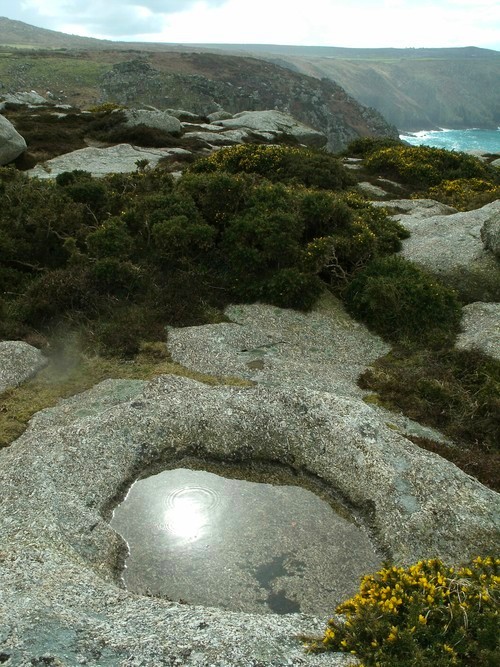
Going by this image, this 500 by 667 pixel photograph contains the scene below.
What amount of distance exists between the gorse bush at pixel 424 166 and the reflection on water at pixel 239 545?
117 feet

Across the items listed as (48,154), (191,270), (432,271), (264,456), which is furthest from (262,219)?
(48,154)

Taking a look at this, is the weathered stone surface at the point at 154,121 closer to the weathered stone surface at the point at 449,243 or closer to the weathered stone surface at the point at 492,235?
the weathered stone surface at the point at 449,243

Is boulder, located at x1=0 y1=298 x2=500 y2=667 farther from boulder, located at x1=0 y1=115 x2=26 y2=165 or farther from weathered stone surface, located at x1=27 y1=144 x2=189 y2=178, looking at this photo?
boulder, located at x1=0 y1=115 x2=26 y2=165

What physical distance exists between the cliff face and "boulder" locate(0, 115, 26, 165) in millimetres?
76358

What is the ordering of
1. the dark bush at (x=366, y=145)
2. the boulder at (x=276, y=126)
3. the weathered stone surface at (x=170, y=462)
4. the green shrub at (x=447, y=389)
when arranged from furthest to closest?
1. the boulder at (x=276, y=126)
2. the dark bush at (x=366, y=145)
3. the green shrub at (x=447, y=389)
4. the weathered stone surface at (x=170, y=462)

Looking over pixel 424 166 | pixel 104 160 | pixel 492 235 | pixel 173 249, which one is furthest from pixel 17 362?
pixel 424 166

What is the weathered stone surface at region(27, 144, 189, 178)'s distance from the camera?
132 feet

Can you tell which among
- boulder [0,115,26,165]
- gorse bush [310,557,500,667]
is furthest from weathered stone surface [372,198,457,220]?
boulder [0,115,26,165]

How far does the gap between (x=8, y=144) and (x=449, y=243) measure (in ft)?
103

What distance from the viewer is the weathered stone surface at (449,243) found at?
24.3 m

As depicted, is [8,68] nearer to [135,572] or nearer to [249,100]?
[249,100]

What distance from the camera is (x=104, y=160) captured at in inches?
1725

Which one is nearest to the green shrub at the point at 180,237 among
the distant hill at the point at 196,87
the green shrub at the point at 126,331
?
the green shrub at the point at 126,331

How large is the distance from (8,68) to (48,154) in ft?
397
